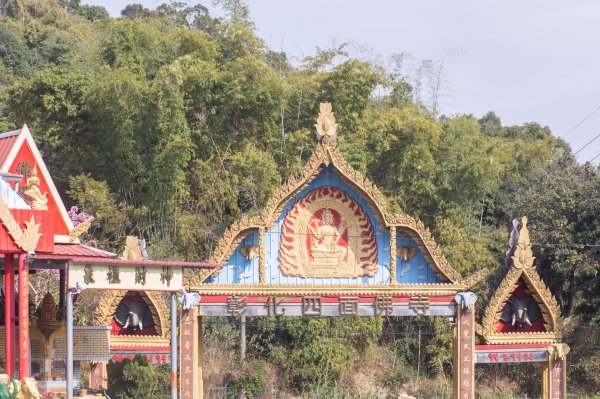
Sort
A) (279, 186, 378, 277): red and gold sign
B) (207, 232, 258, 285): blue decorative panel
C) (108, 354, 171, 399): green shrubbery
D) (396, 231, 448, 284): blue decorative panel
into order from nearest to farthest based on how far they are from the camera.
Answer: (207, 232, 258, 285): blue decorative panel < (279, 186, 378, 277): red and gold sign < (396, 231, 448, 284): blue decorative panel < (108, 354, 171, 399): green shrubbery

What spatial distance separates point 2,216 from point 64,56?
25.1 metres

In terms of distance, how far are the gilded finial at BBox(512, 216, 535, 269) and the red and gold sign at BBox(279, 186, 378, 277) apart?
2.39 meters

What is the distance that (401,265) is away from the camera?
739 inches

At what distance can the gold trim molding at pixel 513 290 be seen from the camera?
61.7 feet

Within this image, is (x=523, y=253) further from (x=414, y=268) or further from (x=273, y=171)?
(x=273, y=171)

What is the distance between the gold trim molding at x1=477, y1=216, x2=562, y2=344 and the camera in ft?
61.7

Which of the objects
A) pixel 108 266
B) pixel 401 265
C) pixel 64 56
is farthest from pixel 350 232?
pixel 64 56

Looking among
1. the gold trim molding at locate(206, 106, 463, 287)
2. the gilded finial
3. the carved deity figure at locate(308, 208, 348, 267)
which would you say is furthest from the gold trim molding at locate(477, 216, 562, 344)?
the carved deity figure at locate(308, 208, 348, 267)

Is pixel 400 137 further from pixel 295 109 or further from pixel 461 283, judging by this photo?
pixel 461 283

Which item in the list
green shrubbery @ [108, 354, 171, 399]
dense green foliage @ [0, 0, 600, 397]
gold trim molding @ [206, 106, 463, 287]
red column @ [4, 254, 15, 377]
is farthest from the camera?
A: dense green foliage @ [0, 0, 600, 397]

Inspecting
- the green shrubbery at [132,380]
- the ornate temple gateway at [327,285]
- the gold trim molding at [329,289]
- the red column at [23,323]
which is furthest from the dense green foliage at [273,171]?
the red column at [23,323]

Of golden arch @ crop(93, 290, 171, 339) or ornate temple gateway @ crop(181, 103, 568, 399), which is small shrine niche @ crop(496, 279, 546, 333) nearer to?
ornate temple gateway @ crop(181, 103, 568, 399)

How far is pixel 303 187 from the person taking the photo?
1847 cm

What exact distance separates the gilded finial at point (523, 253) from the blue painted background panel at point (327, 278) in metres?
1.39
